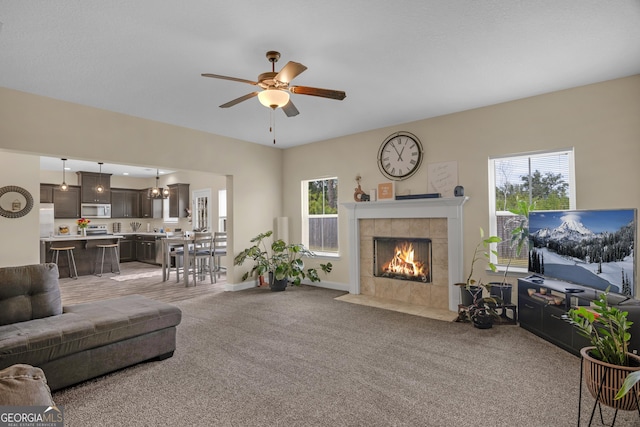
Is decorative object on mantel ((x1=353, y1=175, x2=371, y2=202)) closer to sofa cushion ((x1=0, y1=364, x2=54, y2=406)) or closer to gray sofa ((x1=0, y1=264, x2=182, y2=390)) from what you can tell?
gray sofa ((x1=0, y1=264, x2=182, y2=390))

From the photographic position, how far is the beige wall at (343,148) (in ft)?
11.8

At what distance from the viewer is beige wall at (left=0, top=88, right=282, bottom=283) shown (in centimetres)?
Answer: 379

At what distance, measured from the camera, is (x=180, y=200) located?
9375 mm

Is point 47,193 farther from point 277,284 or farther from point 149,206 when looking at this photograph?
point 277,284

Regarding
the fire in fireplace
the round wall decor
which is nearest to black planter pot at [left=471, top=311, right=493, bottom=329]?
the fire in fireplace

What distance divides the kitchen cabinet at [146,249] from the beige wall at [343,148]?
387cm

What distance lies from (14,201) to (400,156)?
21.6 ft

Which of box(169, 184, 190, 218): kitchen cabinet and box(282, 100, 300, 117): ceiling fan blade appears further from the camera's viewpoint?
box(169, 184, 190, 218): kitchen cabinet

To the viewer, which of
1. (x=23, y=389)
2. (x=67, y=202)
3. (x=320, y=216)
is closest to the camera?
(x=23, y=389)

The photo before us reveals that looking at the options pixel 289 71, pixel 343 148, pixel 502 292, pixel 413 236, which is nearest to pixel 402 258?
pixel 413 236

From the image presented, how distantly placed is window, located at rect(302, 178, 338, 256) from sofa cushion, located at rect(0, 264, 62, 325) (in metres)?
4.16

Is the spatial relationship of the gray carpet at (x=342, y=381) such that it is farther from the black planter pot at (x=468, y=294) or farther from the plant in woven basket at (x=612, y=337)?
the plant in woven basket at (x=612, y=337)

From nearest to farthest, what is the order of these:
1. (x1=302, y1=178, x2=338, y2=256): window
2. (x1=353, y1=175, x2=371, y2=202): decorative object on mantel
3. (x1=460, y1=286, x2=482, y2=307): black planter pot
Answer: (x1=460, y1=286, x2=482, y2=307): black planter pot, (x1=353, y1=175, x2=371, y2=202): decorative object on mantel, (x1=302, y1=178, x2=338, y2=256): window

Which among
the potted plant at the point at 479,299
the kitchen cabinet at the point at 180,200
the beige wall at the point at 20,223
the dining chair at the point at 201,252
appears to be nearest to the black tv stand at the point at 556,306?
the potted plant at the point at 479,299
